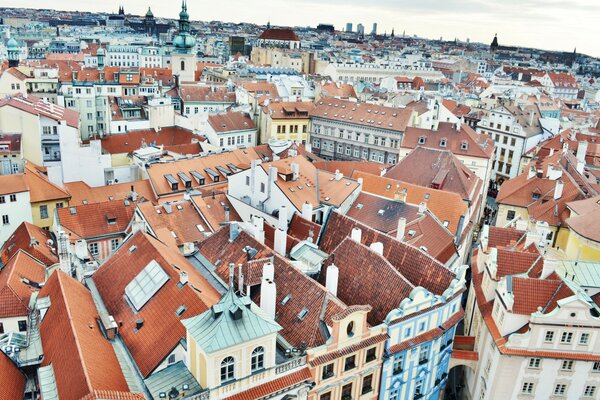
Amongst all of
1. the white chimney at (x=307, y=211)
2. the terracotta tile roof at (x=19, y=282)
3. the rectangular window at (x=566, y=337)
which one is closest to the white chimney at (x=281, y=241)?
the white chimney at (x=307, y=211)

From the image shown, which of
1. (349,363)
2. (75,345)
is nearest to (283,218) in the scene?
(349,363)

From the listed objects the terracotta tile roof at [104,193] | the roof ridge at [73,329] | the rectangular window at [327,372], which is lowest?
the rectangular window at [327,372]

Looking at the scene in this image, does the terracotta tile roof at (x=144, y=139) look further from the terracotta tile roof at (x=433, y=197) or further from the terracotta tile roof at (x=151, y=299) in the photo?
the terracotta tile roof at (x=151, y=299)

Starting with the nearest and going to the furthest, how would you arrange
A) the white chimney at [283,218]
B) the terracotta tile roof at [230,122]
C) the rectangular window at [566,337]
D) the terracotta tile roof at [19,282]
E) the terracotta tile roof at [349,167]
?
1. the rectangular window at [566,337]
2. the terracotta tile roof at [19,282]
3. the white chimney at [283,218]
4. the terracotta tile roof at [349,167]
5. the terracotta tile roof at [230,122]

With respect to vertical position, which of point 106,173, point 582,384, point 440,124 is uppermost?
point 440,124

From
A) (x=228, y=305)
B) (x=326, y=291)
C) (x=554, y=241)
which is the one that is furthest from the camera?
(x=554, y=241)

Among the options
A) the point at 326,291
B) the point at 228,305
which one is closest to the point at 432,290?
the point at 326,291

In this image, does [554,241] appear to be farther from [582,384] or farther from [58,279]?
[58,279]

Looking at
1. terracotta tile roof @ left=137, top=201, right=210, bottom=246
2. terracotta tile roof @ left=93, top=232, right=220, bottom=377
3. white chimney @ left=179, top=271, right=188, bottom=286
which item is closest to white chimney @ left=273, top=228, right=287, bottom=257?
terracotta tile roof @ left=93, top=232, right=220, bottom=377
